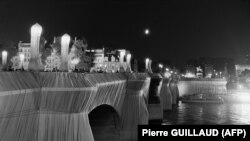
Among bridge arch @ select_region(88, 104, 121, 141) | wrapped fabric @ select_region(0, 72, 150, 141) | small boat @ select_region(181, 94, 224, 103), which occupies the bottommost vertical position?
small boat @ select_region(181, 94, 224, 103)

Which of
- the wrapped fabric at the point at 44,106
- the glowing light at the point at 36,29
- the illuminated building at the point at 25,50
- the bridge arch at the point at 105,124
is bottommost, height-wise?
the bridge arch at the point at 105,124

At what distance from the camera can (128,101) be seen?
4188 centimetres

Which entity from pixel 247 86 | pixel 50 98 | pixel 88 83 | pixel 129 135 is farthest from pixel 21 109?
pixel 247 86

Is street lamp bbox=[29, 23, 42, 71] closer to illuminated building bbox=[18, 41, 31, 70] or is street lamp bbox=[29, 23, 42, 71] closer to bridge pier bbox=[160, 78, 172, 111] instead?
bridge pier bbox=[160, 78, 172, 111]

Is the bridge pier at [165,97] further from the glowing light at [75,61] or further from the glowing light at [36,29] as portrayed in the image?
the glowing light at [36,29]

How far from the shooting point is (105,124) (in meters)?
41.1

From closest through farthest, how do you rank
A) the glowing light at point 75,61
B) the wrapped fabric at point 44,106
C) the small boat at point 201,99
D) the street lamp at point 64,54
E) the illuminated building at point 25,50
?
the wrapped fabric at point 44,106
the street lamp at point 64,54
the glowing light at point 75,61
the illuminated building at point 25,50
the small boat at point 201,99

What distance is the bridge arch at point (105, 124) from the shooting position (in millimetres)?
39469

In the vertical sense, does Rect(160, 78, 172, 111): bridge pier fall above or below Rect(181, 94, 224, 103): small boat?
above

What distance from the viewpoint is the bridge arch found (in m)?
39.5

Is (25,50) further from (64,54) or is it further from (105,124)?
(64,54)

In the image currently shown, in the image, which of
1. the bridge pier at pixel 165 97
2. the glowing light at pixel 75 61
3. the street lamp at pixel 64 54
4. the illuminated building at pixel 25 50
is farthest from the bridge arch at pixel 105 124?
the illuminated building at pixel 25 50

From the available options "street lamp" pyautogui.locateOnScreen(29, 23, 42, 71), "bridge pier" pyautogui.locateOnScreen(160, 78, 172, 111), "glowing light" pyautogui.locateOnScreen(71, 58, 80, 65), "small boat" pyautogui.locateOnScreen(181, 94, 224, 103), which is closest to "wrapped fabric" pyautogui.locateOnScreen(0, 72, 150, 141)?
"street lamp" pyautogui.locateOnScreen(29, 23, 42, 71)

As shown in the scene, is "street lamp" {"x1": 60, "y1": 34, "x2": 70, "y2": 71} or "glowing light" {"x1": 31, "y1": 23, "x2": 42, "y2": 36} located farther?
"street lamp" {"x1": 60, "y1": 34, "x2": 70, "y2": 71}
